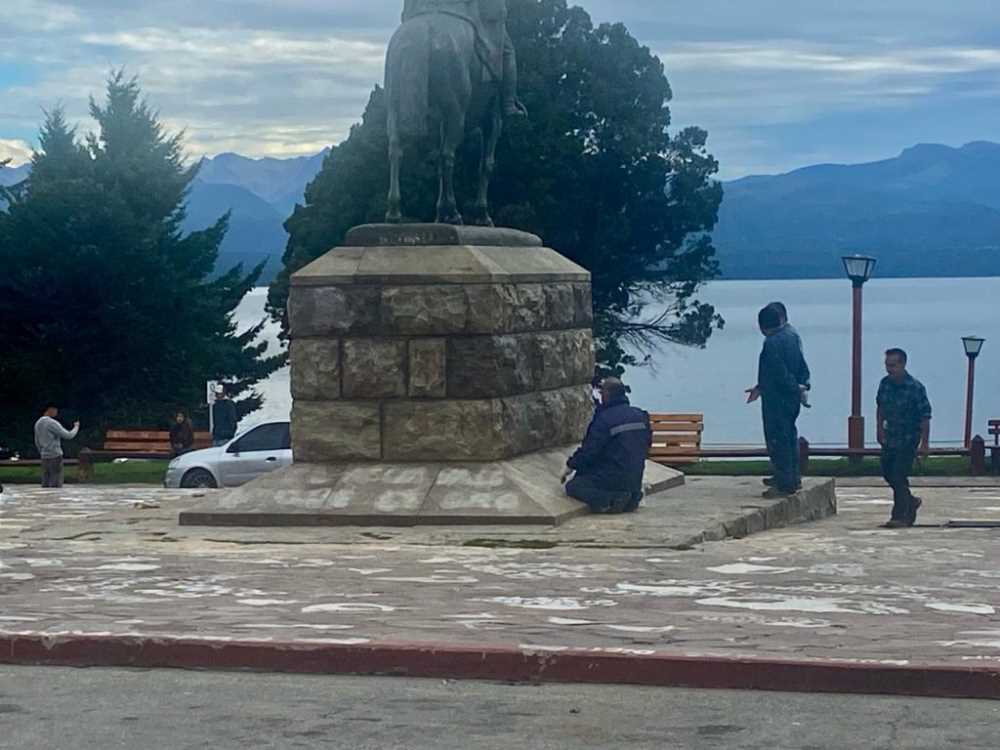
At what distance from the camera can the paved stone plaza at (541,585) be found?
8383mm

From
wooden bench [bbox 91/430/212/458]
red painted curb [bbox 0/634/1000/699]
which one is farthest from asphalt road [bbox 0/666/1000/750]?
wooden bench [bbox 91/430/212/458]

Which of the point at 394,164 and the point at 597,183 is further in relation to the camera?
the point at 597,183

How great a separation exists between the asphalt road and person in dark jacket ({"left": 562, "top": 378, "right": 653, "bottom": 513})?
20.1 ft

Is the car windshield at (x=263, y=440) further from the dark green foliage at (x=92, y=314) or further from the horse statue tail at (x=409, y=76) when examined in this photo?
the dark green foliage at (x=92, y=314)

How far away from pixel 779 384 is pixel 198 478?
38.7 ft

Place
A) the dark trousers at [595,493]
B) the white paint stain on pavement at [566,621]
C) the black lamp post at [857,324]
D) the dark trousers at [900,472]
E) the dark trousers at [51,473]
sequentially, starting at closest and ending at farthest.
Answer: the white paint stain on pavement at [566,621] → the dark trousers at [595,493] → the dark trousers at [900,472] → the dark trousers at [51,473] → the black lamp post at [857,324]

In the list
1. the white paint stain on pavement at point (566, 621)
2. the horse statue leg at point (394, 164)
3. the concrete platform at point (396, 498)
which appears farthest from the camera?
the horse statue leg at point (394, 164)

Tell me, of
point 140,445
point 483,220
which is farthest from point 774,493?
point 140,445

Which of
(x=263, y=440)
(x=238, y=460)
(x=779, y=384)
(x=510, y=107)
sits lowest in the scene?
(x=238, y=460)

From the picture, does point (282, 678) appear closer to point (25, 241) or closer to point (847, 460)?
point (847, 460)

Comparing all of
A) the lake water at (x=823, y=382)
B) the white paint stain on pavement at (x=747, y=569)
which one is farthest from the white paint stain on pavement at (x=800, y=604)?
the lake water at (x=823, y=382)

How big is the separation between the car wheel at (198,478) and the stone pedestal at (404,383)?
36.5ft

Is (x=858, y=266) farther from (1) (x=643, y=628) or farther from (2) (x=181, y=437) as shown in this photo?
(1) (x=643, y=628)

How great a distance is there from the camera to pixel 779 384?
15.1 meters
